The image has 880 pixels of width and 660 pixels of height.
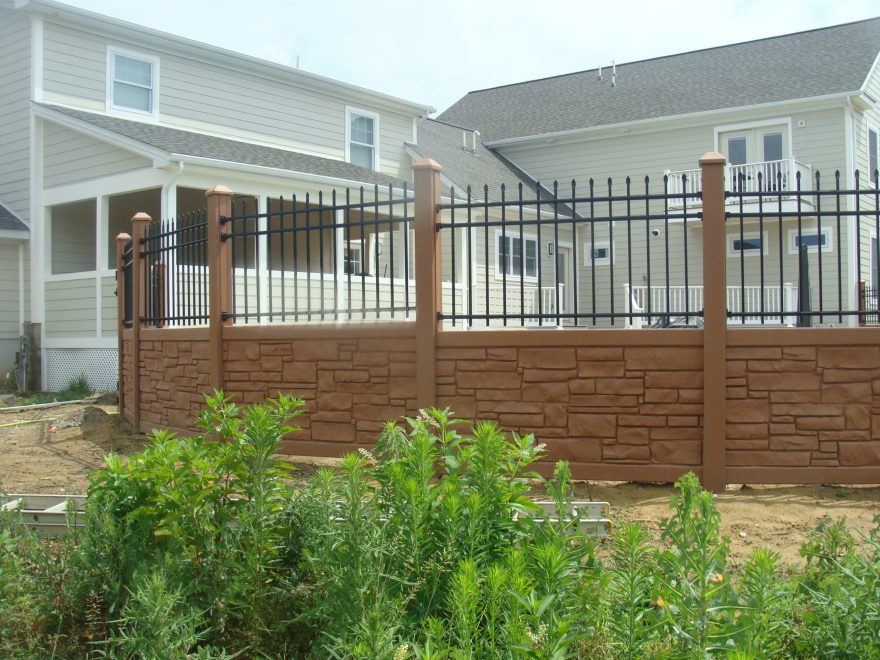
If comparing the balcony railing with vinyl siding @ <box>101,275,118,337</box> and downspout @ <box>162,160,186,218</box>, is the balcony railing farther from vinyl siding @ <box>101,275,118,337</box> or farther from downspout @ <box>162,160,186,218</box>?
vinyl siding @ <box>101,275,118,337</box>

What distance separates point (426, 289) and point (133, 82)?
11412 mm

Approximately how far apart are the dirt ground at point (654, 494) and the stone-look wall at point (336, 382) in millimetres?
430

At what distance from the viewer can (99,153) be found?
46.0 ft

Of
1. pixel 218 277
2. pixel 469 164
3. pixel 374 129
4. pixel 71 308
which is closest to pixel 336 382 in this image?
pixel 218 277

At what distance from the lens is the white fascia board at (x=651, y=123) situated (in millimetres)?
19406

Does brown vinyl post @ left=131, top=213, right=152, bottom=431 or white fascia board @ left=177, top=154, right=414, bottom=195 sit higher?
white fascia board @ left=177, top=154, right=414, bottom=195

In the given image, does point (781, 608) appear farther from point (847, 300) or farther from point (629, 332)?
point (847, 300)

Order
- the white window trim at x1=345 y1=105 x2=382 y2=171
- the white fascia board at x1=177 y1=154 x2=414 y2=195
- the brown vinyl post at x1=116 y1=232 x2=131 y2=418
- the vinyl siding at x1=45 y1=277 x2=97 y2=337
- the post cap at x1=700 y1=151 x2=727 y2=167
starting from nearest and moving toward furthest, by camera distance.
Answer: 1. the post cap at x1=700 y1=151 x2=727 y2=167
2. the brown vinyl post at x1=116 y1=232 x2=131 y2=418
3. the white fascia board at x1=177 y1=154 x2=414 y2=195
4. the vinyl siding at x1=45 y1=277 x2=97 y2=337
5. the white window trim at x1=345 y1=105 x2=382 y2=171

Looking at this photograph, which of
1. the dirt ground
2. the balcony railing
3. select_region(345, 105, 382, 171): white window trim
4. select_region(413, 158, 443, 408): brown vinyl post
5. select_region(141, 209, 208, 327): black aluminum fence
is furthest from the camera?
select_region(345, 105, 382, 171): white window trim

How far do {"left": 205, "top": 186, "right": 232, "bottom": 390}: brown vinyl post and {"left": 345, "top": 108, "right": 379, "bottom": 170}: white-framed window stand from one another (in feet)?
37.6

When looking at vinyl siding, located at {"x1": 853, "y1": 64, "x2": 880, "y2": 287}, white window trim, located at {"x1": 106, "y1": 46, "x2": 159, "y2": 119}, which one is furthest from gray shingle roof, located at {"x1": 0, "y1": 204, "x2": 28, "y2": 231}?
vinyl siding, located at {"x1": 853, "y1": 64, "x2": 880, "y2": 287}

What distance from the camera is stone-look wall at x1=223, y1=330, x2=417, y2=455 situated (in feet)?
22.4

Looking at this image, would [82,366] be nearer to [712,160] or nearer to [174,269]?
[174,269]

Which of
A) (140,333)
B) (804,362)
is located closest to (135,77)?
(140,333)
